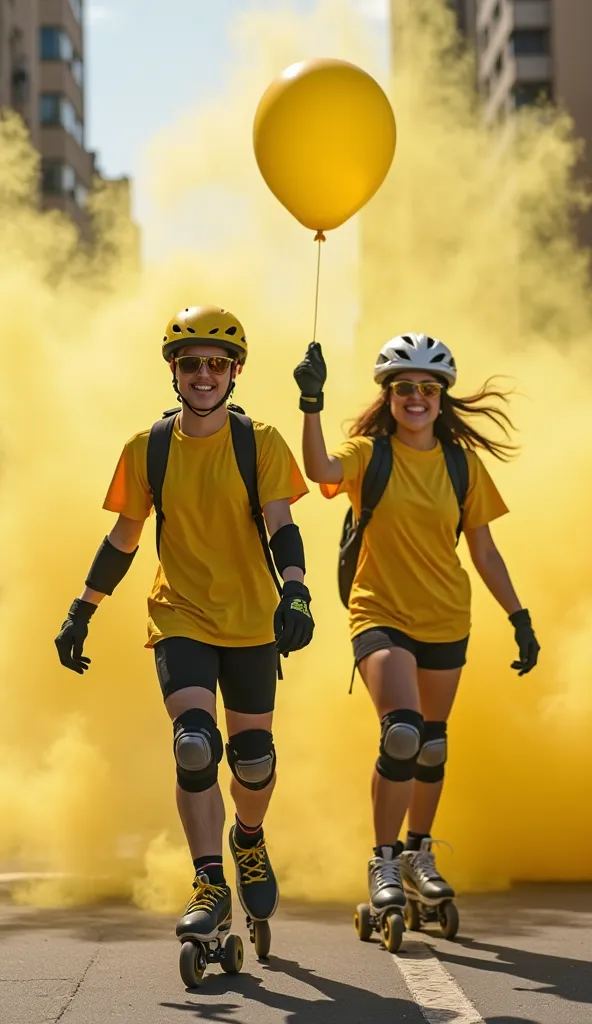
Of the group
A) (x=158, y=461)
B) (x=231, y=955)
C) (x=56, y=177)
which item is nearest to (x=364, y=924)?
(x=231, y=955)

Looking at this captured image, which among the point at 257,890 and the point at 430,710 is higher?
the point at 430,710

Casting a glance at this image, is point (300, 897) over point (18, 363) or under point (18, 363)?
under

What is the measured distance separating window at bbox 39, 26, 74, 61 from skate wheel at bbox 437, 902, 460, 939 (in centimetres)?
5457

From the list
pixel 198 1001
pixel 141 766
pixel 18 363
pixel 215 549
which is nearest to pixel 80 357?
pixel 18 363

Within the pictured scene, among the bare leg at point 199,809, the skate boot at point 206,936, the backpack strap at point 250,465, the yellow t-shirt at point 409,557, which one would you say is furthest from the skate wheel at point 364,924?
the backpack strap at point 250,465

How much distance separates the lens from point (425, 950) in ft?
18.0

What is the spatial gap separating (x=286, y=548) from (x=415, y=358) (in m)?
1.31

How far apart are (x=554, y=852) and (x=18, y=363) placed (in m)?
3.65

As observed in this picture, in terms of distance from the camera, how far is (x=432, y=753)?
610cm

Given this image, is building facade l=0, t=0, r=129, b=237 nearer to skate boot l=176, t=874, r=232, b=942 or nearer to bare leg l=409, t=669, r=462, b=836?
bare leg l=409, t=669, r=462, b=836

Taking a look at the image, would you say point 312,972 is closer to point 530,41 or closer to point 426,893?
point 426,893

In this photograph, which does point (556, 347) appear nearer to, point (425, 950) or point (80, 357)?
point (80, 357)

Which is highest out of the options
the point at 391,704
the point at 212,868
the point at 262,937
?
the point at 391,704

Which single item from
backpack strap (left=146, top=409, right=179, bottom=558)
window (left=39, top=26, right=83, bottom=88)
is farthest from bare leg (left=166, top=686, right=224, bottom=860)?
window (left=39, top=26, right=83, bottom=88)
